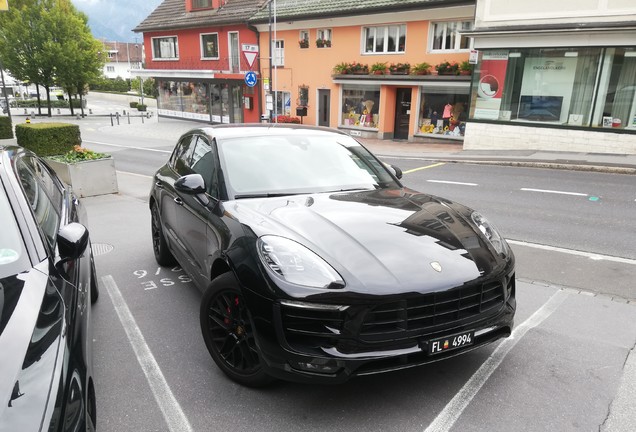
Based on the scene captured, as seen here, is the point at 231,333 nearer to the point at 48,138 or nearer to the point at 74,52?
the point at 48,138

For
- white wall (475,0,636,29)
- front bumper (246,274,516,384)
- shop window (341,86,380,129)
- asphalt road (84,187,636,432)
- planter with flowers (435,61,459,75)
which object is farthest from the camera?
shop window (341,86,380,129)

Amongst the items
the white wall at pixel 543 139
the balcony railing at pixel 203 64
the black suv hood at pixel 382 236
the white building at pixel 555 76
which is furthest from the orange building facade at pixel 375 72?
the black suv hood at pixel 382 236

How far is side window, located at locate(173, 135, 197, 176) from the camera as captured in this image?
4.70 metres

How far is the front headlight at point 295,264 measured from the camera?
2.66 metres

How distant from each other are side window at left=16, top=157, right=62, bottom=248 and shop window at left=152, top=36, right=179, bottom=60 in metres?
32.1

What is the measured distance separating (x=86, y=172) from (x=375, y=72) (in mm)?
15689

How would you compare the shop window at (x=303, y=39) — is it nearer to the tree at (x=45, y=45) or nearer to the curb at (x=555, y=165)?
the curb at (x=555, y=165)

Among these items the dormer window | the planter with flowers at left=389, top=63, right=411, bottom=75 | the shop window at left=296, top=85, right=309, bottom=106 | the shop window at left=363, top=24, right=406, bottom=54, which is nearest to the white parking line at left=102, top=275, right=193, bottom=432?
the planter with flowers at left=389, top=63, right=411, bottom=75

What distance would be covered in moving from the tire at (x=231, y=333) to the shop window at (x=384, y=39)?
67.7 ft

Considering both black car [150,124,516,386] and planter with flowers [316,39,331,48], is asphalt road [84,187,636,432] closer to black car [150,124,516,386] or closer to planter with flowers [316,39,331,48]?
black car [150,124,516,386]

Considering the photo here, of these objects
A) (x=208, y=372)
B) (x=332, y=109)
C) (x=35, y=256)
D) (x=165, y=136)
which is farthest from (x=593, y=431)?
(x=165, y=136)

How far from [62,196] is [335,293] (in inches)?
119

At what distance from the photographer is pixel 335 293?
8.52 feet

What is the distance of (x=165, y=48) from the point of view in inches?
1348
